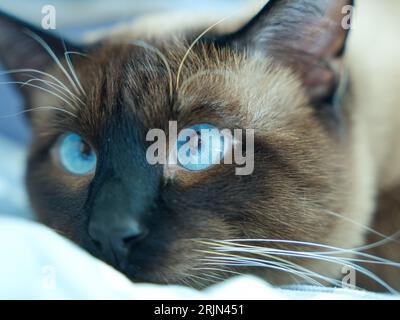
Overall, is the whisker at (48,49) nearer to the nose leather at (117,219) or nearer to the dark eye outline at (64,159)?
the dark eye outline at (64,159)


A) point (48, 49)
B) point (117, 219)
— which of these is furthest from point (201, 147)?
point (48, 49)

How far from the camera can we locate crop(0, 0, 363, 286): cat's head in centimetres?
106

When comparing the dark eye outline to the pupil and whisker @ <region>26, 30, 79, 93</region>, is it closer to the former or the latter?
the pupil

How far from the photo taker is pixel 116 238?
1022 millimetres

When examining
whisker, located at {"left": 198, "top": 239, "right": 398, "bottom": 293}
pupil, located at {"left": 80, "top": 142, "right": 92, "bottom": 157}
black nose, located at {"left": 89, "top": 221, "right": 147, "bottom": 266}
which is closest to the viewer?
black nose, located at {"left": 89, "top": 221, "right": 147, "bottom": 266}

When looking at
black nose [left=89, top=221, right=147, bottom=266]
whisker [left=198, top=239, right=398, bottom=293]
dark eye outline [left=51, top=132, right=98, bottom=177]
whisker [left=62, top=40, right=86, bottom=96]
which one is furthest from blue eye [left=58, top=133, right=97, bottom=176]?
whisker [left=198, top=239, right=398, bottom=293]

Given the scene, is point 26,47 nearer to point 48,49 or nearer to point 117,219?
point 48,49

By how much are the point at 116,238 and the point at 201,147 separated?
0.25 metres

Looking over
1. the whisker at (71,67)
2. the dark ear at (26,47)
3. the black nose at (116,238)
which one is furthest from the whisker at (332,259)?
the dark ear at (26,47)

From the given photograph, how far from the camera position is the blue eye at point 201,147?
113 cm

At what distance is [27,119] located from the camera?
62.1 inches

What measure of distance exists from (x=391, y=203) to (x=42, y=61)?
37.4 inches

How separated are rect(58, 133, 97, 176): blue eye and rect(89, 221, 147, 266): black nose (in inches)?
8.3
